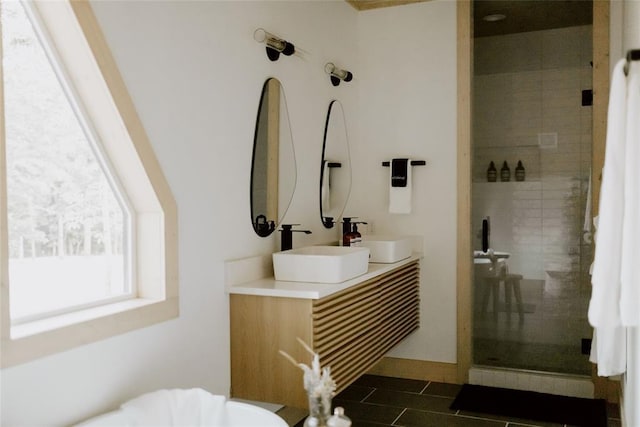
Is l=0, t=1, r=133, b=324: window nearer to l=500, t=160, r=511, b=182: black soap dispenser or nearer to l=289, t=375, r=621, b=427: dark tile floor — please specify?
l=289, t=375, r=621, b=427: dark tile floor

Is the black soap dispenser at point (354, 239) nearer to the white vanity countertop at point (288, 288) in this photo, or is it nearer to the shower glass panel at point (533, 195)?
the white vanity countertop at point (288, 288)

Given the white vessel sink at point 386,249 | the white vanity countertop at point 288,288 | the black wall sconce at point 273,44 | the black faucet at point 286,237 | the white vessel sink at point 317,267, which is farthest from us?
the white vessel sink at point 386,249

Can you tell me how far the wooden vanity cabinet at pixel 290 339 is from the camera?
10.2 ft

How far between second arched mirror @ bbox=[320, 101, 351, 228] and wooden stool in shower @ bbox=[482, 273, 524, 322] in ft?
5.10

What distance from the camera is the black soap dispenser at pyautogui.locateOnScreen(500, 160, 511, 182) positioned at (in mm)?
5754

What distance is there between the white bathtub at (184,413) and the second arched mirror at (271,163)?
4.03 ft

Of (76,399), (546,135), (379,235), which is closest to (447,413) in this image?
(379,235)

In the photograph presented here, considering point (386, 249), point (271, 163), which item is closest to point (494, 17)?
point (386, 249)

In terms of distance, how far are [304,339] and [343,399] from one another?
1.47 meters

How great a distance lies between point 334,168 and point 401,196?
577mm

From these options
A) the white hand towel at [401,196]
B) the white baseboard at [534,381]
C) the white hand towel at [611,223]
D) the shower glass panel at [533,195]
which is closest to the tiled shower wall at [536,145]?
the shower glass panel at [533,195]

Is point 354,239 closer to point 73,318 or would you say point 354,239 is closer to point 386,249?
point 386,249

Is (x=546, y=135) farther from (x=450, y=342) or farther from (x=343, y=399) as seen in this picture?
(x=343, y=399)

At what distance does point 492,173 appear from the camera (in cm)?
579
